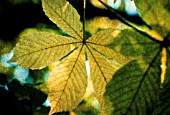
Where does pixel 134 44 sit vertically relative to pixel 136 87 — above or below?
above

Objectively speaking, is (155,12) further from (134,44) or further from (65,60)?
(65,60)

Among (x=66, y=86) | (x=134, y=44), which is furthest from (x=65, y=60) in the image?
(x=134, y=44)

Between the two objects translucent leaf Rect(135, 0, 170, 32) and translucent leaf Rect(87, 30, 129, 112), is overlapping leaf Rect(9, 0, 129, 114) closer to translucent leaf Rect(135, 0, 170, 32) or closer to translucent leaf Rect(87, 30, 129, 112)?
translucent leaf Rect(87, 30, 129, 112)

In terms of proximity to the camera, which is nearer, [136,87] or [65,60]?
[136,87]

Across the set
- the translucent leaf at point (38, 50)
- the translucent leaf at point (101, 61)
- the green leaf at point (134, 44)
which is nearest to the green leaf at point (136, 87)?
the green leaf at point (134, 44)

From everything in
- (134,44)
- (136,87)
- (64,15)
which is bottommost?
(136,87)

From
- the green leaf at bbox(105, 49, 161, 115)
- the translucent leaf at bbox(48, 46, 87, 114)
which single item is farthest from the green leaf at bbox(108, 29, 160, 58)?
the translucent leaf at bbox(48, 46, 87, 114)

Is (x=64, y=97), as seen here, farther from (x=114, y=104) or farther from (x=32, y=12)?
(x=32, y=12)

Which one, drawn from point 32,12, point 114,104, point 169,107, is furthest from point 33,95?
point 169,107
